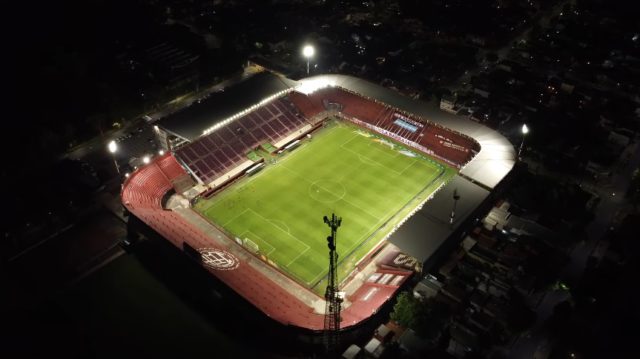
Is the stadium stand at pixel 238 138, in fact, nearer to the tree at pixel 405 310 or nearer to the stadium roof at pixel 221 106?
the stadium roof at pixel 221 106

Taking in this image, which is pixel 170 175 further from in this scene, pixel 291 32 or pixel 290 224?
pixel 291 32

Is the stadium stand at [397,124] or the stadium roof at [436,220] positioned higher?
the stadium stand at [397,124]

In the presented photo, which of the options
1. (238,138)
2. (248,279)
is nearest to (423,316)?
(248,279)

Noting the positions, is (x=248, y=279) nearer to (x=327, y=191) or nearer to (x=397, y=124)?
(x=327, y=191)

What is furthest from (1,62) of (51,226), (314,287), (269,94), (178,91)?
(314,287)

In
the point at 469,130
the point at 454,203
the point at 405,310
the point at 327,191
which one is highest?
the point at 469,130

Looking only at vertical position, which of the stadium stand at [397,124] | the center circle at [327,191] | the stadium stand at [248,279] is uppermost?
the stadium stand at [397,124]

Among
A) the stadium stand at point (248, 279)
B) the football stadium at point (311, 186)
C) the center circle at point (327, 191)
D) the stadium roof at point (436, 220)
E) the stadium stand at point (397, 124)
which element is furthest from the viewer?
the stadium stand at point (397, 124)

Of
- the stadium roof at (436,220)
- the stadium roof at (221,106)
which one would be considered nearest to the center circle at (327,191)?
the stadium roof at (436,220)
